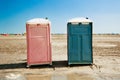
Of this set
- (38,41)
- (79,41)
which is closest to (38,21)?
(38,41)

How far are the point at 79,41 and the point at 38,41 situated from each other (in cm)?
197

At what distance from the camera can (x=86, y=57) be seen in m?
12.6

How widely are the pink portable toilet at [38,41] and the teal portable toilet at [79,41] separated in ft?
3.46

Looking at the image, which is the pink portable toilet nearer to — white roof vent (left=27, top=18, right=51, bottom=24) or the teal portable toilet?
white roof vent (left=27, top=18, right=51, bottom=24)

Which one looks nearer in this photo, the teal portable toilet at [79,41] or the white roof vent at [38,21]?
the white roof vent at [38,21]

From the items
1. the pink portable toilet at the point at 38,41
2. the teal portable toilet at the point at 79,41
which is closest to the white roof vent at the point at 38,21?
the pink portable toilet at the point at 38,41

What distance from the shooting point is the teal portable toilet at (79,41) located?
1250cm

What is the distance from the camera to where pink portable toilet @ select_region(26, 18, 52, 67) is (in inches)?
487

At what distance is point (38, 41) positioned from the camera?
1243 cm

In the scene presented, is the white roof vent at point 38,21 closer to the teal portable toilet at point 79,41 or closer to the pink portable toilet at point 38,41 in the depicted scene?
the pink portable toilet at point 38,41

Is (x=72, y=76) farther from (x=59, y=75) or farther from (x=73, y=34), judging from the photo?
(x=73, y=34)

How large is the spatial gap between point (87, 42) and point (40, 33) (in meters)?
2.30

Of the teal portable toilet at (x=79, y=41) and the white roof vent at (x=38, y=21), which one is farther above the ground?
the white roof vent at (x=38, y=21)

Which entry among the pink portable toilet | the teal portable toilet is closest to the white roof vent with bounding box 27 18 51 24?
the pink portable toilet
